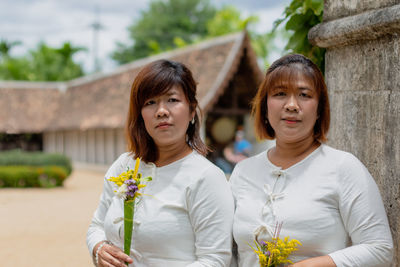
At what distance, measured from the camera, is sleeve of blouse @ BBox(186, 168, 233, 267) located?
78.2 inches

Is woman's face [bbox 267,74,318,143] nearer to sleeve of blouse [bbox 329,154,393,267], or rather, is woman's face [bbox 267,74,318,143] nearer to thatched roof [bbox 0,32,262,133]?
sleeve of blouse [bbox 329,154,393,267]

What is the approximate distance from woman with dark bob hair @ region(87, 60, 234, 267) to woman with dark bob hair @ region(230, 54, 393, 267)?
0.43 ft

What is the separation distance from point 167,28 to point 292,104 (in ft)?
129

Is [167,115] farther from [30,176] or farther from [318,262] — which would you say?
[30,176]

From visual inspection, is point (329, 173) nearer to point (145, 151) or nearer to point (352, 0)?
point (145, 151)

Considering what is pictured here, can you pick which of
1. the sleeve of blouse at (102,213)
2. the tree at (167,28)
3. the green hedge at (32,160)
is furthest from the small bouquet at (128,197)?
the tree at (167,28)

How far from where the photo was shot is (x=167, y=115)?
2.14 m

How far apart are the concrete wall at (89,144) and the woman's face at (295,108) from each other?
57.4ft

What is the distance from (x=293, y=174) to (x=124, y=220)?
766 mm

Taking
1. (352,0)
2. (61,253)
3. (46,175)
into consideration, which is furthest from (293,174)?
(46,175)

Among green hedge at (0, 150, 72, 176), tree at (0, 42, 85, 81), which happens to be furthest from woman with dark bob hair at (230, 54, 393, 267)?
tree at (0, 42, 85, 81)

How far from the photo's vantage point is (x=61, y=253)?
6992mm

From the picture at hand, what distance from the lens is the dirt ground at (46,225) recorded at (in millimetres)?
6816

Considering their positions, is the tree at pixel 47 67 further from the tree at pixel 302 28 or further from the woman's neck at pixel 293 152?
the woman's neck at pixel 293 152
